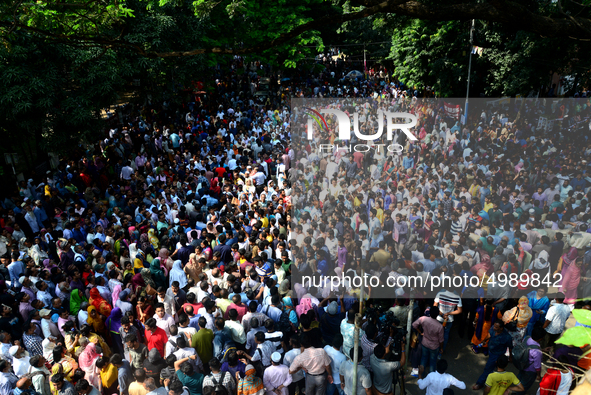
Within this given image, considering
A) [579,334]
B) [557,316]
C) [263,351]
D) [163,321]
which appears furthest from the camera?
[557,316]

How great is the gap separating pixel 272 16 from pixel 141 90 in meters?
9.60

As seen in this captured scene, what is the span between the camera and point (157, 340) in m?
5.30

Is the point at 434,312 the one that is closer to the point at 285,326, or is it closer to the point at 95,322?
the point at 285,326

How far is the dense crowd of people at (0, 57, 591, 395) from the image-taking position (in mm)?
4867

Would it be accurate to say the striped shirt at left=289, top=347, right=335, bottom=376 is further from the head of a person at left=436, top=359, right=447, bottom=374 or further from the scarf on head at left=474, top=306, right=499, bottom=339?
the scarf on head at left=474, top=306, right=499, bottom=339

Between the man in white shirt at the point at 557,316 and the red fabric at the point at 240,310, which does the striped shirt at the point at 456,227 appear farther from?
the red fabric at the point at 240,310

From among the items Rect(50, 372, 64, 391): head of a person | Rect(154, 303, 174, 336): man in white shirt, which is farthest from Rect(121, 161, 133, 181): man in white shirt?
Rect(50, 372, 64, 391): head of a person

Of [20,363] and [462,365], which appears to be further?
[462,365]

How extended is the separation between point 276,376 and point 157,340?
1617mm

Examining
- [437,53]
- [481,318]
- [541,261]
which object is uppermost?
[437,53]

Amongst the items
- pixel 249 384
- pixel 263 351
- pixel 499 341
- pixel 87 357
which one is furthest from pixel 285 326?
pixel 499 341

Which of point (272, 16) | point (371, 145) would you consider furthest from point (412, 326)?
point (272, 16)

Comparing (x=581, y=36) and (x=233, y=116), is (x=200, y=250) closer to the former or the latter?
(x=581, y=36)

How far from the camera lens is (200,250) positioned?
7043mm
